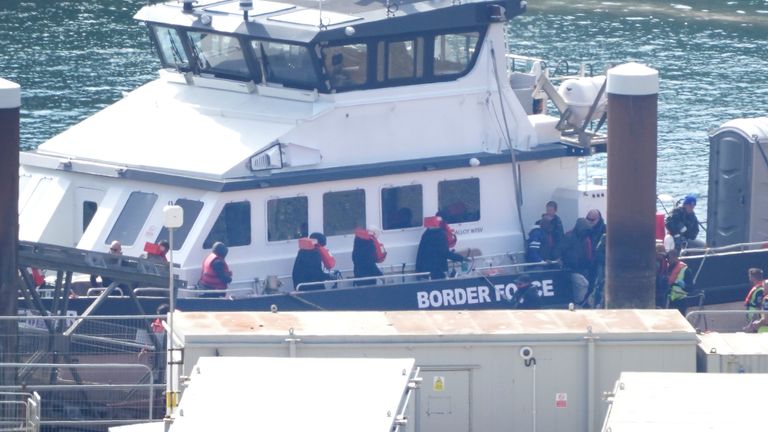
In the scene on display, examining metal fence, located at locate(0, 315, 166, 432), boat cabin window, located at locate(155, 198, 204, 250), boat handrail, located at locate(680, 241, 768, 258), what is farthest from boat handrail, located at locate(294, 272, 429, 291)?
boat handrail, located at locate(680, 241, 768, 258)

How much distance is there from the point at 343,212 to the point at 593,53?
71.1ft

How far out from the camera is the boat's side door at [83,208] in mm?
17094

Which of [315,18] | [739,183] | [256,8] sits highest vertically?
[256,8]

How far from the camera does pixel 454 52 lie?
17.6 meters

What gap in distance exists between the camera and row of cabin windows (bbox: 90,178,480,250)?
16453 mm

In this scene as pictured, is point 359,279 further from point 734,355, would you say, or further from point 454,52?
point 734,355

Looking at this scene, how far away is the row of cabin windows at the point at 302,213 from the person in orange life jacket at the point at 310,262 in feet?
1.36

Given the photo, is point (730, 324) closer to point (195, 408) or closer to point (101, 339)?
point (101, 339)

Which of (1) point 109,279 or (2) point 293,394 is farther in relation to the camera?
(1) point 109,279

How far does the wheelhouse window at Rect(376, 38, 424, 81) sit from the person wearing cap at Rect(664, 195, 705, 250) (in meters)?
3.89

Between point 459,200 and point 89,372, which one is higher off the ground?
point 459,200

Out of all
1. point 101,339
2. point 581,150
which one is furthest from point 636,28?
point 101,339

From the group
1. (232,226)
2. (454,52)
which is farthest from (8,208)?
(454,52)

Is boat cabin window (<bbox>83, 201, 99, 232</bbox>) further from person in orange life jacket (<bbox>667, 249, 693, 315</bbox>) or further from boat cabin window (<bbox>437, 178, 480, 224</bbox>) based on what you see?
person in orange life jacket (<bbox>667, 249, 693, 315</bbox>)
